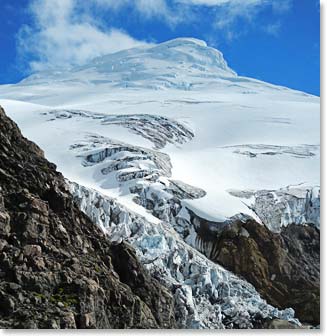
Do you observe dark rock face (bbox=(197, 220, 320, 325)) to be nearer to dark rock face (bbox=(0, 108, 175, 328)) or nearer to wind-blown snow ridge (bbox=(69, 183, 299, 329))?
wind-blown snow ridge (bbox=(69, 183, 299, 329))

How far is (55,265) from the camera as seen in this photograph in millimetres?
6418

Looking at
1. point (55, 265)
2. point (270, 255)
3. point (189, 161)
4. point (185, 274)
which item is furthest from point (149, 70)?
point (55, 265)

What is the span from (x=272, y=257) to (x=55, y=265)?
5616 millimetres

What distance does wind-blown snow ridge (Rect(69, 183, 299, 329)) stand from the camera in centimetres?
845

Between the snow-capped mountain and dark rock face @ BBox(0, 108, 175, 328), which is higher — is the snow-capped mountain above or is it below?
above

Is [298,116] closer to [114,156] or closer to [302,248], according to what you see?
[114,156]

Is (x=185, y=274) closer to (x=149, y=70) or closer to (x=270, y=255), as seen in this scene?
(x=270, y=255)

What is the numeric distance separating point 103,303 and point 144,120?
19.3 meters

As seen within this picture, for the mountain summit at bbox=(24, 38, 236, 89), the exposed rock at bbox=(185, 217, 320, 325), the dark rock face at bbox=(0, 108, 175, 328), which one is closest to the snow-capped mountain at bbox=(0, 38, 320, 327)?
the exposed rock at bbox=(185, 217, 320, 325)

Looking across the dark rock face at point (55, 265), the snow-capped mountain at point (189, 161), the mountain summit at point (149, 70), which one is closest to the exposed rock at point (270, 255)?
the snow-capped mountain at point (189, 161)

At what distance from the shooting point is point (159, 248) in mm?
10469

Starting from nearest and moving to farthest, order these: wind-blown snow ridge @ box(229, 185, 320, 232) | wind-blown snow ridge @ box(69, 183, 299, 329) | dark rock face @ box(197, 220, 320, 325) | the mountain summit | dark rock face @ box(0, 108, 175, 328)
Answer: dark rock face @ box(0, 108, 175, 328) → wind-blown snow ridge @ box(69, 183, 299, 329) → dark rock face @ box(197, 220, 320, 325) → wind-blown snow ridge @ box(229, 185, 320, 232) → the mountain summit

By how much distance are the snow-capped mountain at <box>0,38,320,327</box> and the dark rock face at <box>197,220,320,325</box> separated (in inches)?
10.7

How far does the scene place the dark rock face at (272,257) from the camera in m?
9.13
